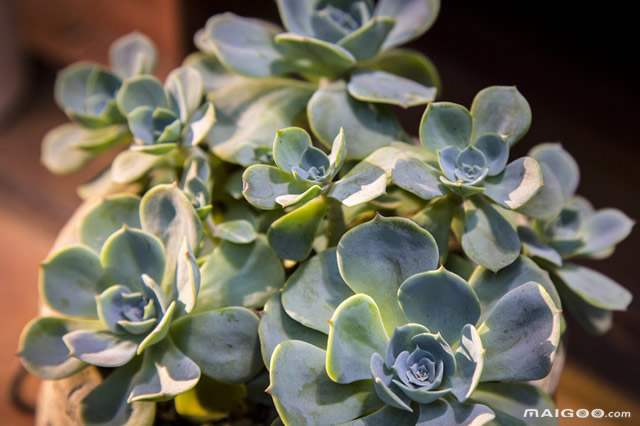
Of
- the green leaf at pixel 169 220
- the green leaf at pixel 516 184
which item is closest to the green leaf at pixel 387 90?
the green leaf at pixel 516 184

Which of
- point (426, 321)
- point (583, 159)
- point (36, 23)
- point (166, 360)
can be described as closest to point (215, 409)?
point (166, 360)

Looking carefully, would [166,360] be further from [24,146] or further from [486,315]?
[24,146]

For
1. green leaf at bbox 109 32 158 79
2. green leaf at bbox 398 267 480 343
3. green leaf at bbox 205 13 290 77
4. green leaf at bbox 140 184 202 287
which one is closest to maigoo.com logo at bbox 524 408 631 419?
green leaf at bbox 398 267 480 343

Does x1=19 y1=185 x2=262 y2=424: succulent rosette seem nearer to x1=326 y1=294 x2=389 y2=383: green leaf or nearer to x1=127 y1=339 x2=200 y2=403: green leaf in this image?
x1=127 y1=339 x2=200 y2=403: green leaf

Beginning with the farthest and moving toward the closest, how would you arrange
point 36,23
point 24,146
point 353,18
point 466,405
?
point 36,23
point 24,146
point 353,18
point 466,405

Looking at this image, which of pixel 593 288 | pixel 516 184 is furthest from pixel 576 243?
pixel 516 184

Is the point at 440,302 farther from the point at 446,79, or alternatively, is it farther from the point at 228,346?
the point at 446,79

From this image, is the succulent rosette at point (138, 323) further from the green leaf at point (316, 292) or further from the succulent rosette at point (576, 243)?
the succulent rosette at point (576, 243)
